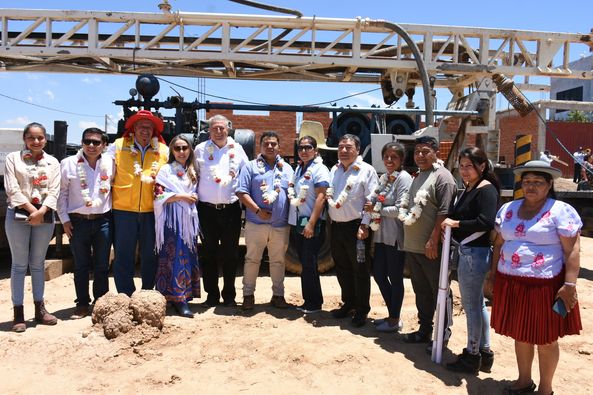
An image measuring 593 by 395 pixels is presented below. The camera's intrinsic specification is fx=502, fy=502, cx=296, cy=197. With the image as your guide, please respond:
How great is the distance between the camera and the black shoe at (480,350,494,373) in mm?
3596

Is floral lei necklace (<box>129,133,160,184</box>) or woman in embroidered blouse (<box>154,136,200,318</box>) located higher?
floral lei necklace (<box>129,133,160,184</box>)

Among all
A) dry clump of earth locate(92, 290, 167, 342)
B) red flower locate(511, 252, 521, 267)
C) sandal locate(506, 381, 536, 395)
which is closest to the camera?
red flower locate(511, 252, 521, 267)

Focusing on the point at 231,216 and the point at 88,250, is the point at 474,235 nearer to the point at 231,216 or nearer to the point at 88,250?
the point at 231,216

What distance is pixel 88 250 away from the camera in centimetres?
459

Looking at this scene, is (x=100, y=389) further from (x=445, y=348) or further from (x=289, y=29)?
(x=289, y=29)

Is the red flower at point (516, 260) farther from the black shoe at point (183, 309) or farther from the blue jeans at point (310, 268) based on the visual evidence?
the black shoe at point (183, 309)

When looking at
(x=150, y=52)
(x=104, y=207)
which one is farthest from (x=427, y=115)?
(x=150, y=52)

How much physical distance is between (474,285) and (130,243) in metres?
2.97

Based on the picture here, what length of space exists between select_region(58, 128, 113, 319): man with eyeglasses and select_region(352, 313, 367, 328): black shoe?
2325mm

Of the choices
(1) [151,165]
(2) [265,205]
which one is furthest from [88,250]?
(2) [265,205]

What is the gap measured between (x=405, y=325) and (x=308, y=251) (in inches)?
44.5

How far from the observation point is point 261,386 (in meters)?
3.34

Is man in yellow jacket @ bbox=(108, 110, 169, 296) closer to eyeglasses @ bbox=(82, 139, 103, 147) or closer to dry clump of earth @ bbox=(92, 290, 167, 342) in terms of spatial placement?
eyeglasses @ bbox=(82, 139, 103, 147)

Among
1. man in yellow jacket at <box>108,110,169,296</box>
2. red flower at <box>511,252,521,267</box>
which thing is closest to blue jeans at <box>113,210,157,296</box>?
man in yellow jacket at <box>108,110,169,296</box>
